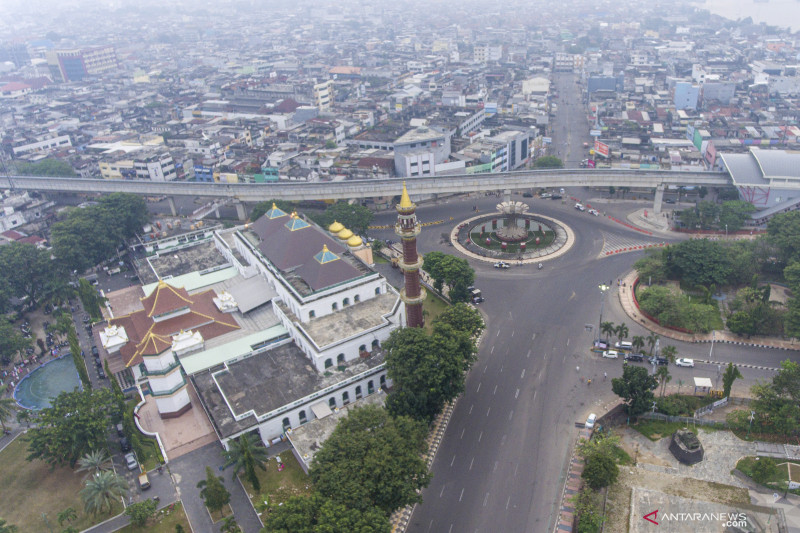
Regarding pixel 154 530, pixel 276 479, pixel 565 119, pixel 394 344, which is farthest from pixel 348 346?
pixel 565 119

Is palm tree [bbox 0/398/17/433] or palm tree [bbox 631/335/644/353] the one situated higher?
palm tree [bbox 0/398/17/433]

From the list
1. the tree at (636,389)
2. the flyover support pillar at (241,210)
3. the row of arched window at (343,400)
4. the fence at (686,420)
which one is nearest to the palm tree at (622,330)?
the tree at (636,389)

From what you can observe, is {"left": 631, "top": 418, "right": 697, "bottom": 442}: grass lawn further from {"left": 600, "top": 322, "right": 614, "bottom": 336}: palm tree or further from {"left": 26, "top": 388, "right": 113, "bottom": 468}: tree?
{"left": 26, "top": 388, "right": 113, "bottom": 468}: tree

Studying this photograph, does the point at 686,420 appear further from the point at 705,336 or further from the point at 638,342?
the point at 705,336

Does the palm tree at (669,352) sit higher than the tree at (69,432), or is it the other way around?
the tree at (69,432)

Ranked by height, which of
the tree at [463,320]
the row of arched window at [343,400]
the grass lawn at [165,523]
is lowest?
the grass lawn at [165,523]

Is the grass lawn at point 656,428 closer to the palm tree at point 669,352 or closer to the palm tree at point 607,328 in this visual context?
the palm tree at point 669,352

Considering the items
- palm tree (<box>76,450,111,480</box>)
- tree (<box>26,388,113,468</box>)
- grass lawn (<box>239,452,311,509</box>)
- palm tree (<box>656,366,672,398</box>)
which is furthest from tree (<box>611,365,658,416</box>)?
tree (<box>26,388,113,468</box>)

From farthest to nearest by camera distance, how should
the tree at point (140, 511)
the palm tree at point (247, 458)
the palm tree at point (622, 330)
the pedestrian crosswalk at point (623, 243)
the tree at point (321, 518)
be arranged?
the pedestrian crosswalk at point (623, 243)
the palm tree at point (622, 330)
the palm tree at point (247, 458)
the tree at point (140, 511)
the tree at point (321, 518)
